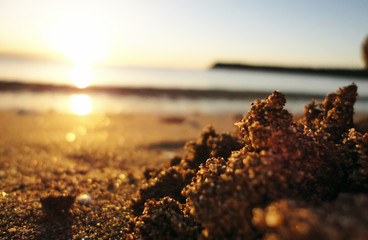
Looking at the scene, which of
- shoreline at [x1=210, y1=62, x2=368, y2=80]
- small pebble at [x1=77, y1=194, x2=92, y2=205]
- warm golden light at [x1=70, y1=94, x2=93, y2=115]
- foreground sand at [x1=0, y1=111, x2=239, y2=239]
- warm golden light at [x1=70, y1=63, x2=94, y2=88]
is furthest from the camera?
shoreline at [x1=210, y1=62, x2=368, y2=80]

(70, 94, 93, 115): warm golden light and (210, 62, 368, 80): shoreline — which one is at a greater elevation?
(210, 62, 368, 80): shoreline

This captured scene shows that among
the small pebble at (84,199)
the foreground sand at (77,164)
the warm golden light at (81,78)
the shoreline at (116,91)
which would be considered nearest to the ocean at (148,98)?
the shoreline at (116,91)

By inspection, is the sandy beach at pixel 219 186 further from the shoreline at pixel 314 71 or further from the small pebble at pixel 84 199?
the shoreline at pixel 314 71

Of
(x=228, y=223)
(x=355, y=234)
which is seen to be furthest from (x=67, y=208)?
(x=355, y=234)

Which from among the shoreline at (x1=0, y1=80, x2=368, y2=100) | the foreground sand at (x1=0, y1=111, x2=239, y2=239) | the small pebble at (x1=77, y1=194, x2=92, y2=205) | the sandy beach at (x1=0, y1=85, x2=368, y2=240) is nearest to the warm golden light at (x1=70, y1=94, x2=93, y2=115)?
the foreground sand at (x1=0, y1=111, x2=239, y2=239)

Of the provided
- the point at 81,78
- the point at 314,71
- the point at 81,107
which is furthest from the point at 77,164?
the point at 314,71

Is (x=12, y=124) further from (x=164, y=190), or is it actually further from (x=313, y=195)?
(x=313, y=195)

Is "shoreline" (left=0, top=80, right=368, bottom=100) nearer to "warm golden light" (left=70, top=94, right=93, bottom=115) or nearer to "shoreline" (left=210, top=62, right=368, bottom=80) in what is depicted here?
"warm golden light" (left=70, top=94, right=93, bottom=115)
